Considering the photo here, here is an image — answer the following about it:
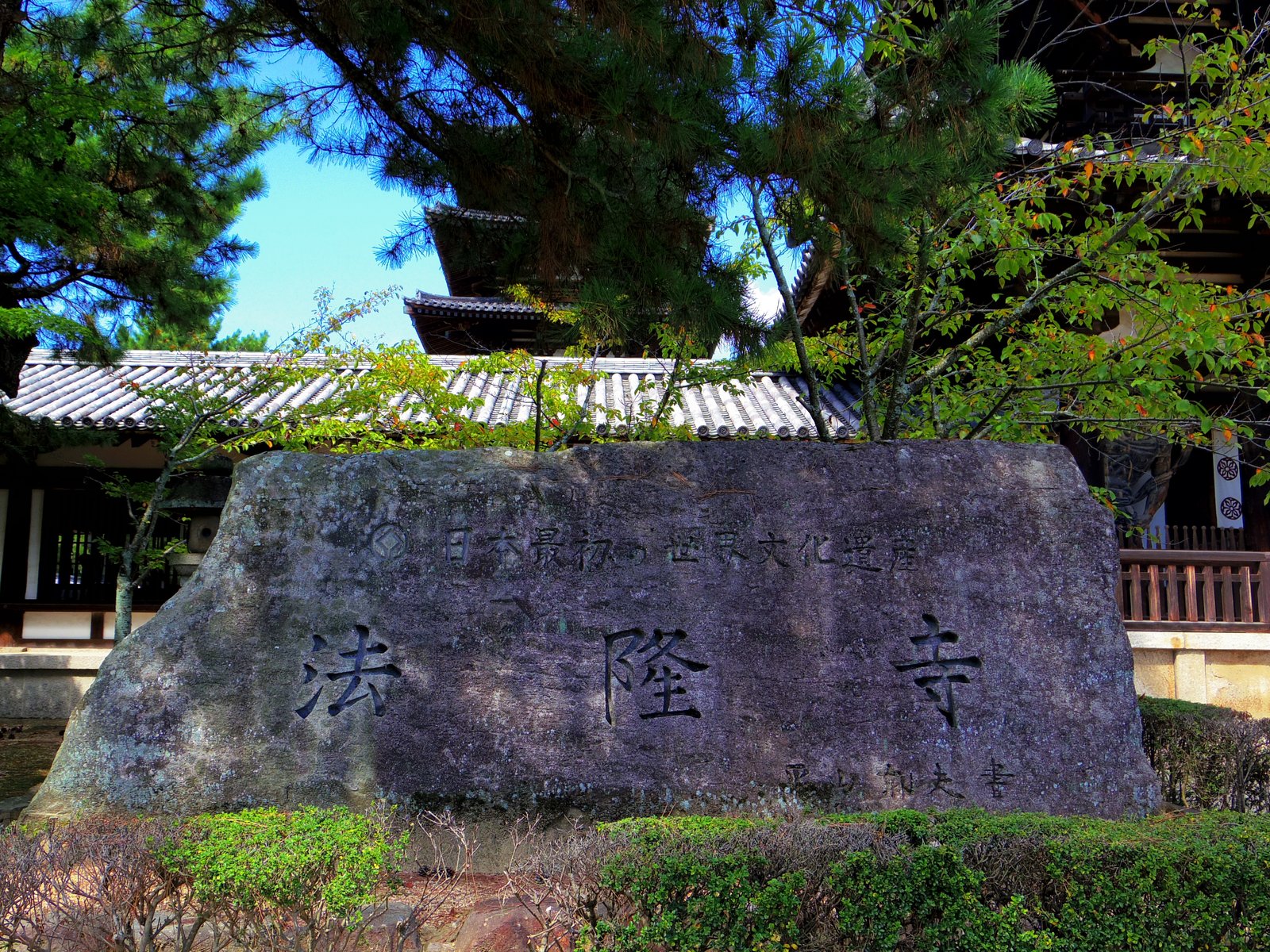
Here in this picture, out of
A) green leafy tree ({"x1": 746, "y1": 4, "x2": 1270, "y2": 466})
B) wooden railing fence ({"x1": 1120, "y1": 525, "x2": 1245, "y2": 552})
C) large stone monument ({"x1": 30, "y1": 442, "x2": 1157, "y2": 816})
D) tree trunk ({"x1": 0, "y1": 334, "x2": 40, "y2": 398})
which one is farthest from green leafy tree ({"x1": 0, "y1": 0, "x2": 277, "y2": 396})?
wooden railing fence ({"x1": 1120, "y1": 525, "x2": 1245, "y2": 552})

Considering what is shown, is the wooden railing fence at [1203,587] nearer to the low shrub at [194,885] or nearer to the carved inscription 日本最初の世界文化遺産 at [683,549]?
the carved inscription 日本最初の世界文化遺産 at [683,549]

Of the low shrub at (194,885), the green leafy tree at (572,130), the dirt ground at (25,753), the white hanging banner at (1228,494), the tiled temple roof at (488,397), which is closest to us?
the low shrub at (194,885)

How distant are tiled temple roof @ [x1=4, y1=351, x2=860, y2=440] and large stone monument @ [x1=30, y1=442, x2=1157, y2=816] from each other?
3652 millimetres

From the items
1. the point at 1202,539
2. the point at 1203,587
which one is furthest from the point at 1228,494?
the point at 1203,587

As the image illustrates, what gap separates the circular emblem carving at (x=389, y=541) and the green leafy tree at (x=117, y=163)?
2430 millimetres

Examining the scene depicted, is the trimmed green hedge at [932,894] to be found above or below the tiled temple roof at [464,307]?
below

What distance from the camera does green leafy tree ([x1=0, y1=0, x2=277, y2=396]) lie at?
5289 mm

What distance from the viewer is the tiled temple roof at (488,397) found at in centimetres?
909

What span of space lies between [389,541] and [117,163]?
12.8ft

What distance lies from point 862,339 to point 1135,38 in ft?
19.3

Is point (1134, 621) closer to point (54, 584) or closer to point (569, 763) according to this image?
point (569, 763)

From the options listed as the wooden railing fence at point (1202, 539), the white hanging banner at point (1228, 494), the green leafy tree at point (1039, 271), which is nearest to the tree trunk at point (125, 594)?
the green leafy tree at point (1039, 271)

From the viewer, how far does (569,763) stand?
411 centimetres

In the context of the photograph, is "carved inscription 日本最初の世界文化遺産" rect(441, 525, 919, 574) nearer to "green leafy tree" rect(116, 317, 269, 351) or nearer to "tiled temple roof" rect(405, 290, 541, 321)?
"green leafy tree" rect(116, 317, 269, 351)
